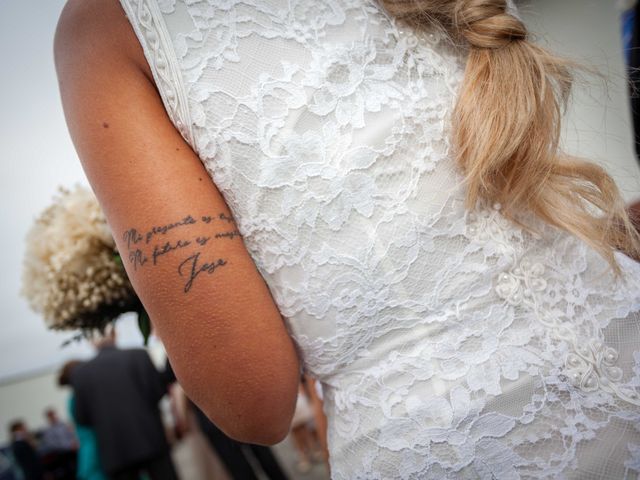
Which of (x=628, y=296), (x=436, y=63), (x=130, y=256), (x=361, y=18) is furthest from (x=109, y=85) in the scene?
(x=628, y=296)

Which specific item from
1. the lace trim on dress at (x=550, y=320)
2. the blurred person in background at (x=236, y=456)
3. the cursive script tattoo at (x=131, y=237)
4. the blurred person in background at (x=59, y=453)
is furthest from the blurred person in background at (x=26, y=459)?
the lace trim on dress at (x=550, y=320)

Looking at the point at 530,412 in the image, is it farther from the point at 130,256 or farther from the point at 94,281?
the point at 94,281

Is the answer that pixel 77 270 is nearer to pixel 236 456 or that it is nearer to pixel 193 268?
pixel 193 268

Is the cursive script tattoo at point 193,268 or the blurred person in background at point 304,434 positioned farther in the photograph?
the blurred person in background at point 304,434

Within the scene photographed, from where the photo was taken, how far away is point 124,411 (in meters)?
3.61

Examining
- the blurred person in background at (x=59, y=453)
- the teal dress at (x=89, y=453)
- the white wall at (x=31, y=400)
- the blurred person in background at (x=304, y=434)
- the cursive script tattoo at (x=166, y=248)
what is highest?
the cursive script tattoo at (x=166, y=248)

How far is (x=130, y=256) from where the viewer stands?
772 mm

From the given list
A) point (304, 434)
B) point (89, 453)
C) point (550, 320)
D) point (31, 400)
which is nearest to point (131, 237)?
point (550, 320)

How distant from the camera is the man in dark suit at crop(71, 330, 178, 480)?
3.59 metres

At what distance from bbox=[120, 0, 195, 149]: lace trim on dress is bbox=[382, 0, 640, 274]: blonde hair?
48 cm

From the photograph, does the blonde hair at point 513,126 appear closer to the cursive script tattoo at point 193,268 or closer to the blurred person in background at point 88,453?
the cursive script tattoo at point 193,268

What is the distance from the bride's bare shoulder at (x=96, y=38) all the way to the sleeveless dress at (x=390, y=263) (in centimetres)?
3

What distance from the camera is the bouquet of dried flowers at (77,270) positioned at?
4.34 feet

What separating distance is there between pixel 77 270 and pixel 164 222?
2.55ft
